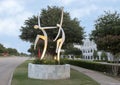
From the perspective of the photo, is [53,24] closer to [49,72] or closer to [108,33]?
[108,33]

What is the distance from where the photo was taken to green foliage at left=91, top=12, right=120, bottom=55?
28.9 metres

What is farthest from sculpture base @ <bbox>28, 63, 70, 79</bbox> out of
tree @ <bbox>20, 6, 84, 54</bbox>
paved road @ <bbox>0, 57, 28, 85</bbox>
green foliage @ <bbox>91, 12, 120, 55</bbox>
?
tree @ <bbox>20, 6, 84, 54</bbox>

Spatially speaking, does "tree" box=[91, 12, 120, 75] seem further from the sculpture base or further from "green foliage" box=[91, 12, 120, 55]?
the sculpture base

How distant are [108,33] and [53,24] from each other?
502 inches

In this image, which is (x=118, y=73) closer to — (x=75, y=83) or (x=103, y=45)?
(x=103, y=45)

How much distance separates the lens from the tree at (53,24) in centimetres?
4491

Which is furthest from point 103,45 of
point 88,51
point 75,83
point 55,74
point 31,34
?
point 88,51

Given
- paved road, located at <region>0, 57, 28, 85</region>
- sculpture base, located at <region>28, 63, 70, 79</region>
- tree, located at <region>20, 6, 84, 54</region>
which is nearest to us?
paved road, located at <region>0, 57, 28, 85</region>

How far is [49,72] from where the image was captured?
2464cm

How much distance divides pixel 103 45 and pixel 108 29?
Result: 3408 mm

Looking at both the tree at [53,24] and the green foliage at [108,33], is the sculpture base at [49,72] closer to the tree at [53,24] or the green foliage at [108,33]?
the green foliage at [108,33]

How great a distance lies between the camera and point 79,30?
153 ft

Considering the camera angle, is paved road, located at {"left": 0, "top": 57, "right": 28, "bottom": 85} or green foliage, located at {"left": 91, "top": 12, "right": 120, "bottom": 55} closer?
paved road, located at {"left": 0, "top": 57, "right": 28, "bottom": 85}

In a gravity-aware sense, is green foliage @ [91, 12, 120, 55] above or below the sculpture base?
above
